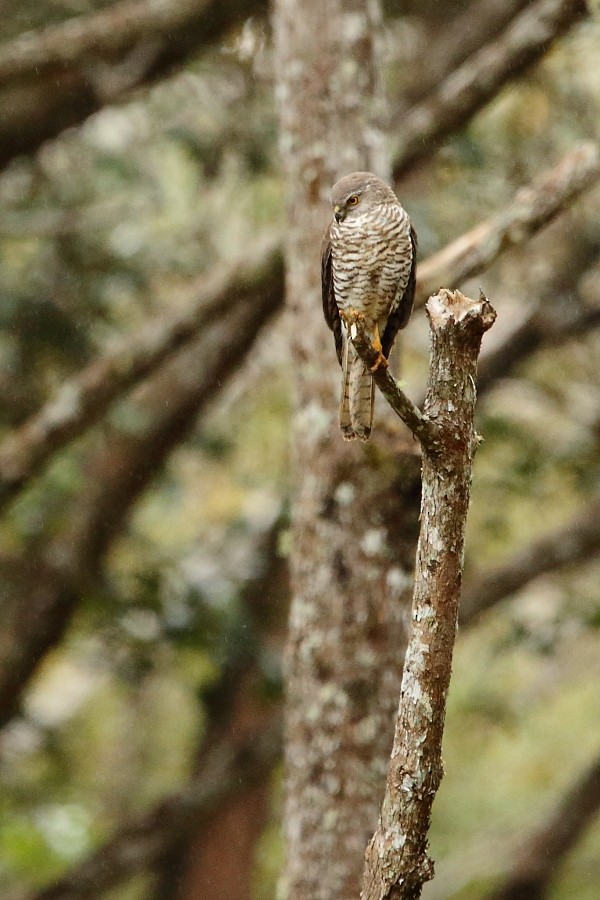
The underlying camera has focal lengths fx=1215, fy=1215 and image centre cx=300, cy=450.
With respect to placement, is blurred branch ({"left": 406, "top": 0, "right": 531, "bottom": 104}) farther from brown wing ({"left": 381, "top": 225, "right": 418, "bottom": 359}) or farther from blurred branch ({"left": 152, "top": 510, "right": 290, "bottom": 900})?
brown wing ({"left": 381, "top": 225, "right": 418, "bottom": 359})

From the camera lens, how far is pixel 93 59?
5152 mm

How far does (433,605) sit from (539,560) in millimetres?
3939

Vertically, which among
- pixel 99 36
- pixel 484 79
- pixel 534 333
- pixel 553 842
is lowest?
pixel 553 842

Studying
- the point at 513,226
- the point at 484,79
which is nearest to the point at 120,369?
the point at 484,79

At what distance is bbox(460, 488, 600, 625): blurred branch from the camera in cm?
593

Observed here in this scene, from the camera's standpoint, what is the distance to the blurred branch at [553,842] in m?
6.33

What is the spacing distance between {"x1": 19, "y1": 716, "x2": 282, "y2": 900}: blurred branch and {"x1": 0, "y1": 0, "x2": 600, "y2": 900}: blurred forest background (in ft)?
0.05

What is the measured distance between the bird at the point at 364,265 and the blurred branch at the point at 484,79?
1888 millimetres

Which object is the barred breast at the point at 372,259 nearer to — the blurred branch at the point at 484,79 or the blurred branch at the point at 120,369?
the blurred branch at the point at 484,79

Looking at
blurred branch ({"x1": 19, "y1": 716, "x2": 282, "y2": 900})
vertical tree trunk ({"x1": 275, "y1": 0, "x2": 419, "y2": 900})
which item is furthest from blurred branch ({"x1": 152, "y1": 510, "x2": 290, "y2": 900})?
vertical tree trunk ({"x1": 275, "y1": 0, "x2": 419, "y2": 900})

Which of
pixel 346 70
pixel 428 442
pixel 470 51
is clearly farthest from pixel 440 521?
pixel 470 51

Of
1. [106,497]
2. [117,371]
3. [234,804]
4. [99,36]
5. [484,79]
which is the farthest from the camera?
[234,804]

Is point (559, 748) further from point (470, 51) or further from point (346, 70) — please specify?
point (346, 70)

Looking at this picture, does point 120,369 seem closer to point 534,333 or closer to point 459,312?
point 534,333
